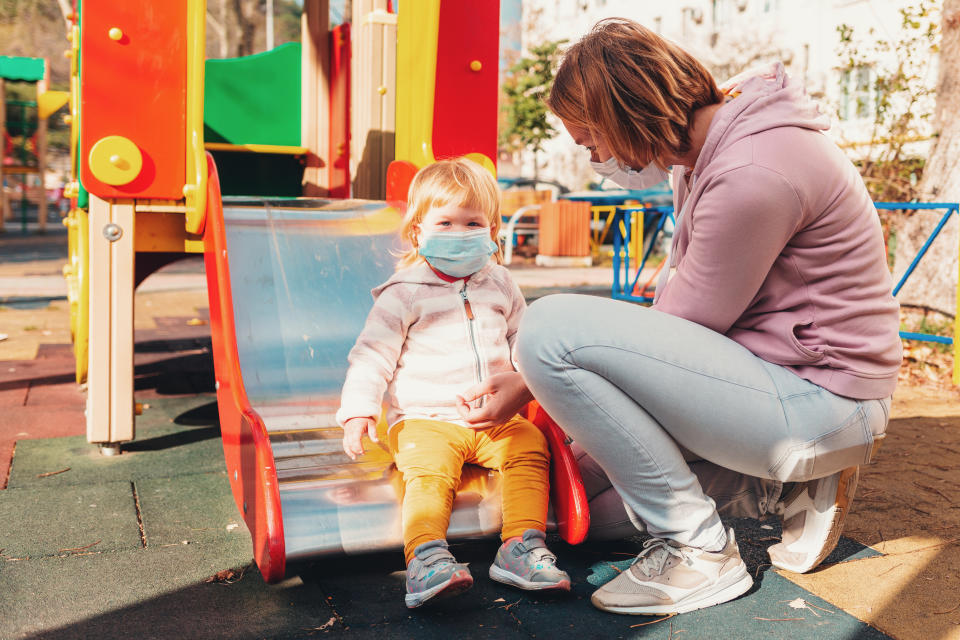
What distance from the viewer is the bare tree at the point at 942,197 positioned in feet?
18.3

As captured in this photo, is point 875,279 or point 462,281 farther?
point 462,281

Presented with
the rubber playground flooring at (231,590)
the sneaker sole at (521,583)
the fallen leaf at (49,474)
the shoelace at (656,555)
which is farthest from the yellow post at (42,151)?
the shoelace at (656,555)

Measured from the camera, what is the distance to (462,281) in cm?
263

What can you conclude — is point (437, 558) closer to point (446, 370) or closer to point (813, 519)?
point (446, 370)

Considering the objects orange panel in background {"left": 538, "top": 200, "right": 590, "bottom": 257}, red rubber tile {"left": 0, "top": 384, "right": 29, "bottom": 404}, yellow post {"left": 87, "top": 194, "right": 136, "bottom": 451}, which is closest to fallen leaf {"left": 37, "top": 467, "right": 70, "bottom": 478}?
yellow post {"left": 87, "top": 194, "right": 136, "bottom": 451}

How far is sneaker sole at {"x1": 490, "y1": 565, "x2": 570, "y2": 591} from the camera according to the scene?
2.11 m

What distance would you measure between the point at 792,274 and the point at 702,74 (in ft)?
1.63

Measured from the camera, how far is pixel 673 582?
2086 millimetres

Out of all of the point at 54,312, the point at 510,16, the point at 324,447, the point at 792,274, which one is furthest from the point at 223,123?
the point at 510,16

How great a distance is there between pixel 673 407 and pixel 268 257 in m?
1.80

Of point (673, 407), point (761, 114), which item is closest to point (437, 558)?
point (673, 407)

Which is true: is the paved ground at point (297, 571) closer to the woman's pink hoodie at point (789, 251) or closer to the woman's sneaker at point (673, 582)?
the woman's sneaker at point (673, 582)

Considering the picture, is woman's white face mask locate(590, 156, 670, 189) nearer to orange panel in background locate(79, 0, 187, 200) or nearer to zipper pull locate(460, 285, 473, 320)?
zipper pull locate(460, 285, 473, 320)

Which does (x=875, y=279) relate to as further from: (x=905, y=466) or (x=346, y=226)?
(x=346, y=226)
